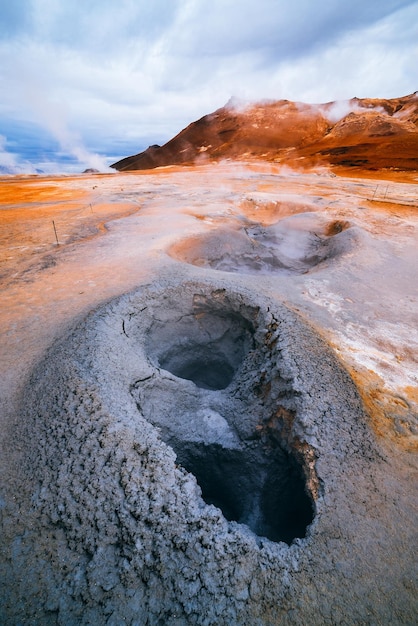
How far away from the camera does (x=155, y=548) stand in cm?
172

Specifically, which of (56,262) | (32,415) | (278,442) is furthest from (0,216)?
(278,442)

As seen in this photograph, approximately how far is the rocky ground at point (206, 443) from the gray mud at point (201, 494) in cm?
1

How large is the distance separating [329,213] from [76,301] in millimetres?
8780

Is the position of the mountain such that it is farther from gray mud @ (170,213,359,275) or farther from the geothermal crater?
the geothermal crater

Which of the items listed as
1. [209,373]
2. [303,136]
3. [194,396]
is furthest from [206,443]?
[303,136]

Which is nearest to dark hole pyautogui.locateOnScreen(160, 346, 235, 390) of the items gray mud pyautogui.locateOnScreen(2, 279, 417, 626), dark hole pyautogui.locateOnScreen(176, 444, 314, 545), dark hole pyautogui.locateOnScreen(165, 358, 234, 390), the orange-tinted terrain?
dark hole pyautogui.locateOnScreen(165, 358, 234, 390)

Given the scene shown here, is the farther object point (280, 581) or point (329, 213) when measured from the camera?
point (329, 213)

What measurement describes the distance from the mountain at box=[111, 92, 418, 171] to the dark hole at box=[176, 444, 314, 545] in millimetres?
29112

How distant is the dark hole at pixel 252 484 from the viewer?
2.66 meters

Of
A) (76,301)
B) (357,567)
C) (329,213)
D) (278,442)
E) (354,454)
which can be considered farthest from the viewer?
(329,213)

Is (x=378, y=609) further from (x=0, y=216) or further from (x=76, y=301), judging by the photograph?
(x=0, y=216)

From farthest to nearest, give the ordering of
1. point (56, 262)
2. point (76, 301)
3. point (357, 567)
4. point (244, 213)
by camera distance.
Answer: point (244, 213), point (56, 262), point (76, 301), point (357, 567)

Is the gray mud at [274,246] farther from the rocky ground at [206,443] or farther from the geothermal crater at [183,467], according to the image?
the geothermal crater at [183,467]

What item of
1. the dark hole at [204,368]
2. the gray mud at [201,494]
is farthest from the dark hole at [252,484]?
the dark hole at [204,368]
